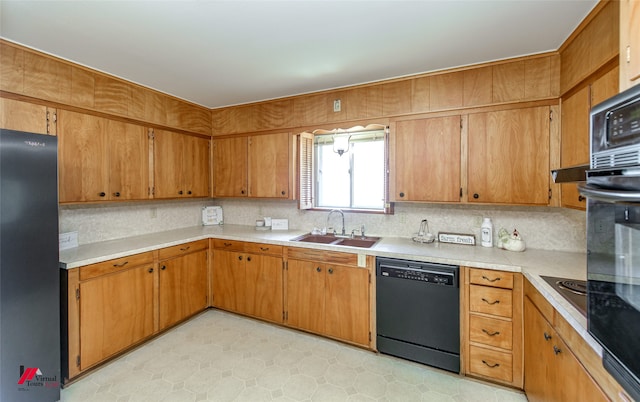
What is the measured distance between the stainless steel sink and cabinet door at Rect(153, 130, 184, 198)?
5.39 ft

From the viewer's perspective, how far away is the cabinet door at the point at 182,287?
2.79 meters

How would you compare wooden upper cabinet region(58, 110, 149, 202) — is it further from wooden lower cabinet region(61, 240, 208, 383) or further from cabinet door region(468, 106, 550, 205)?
cabinet door region(468, 106, 550, 205)

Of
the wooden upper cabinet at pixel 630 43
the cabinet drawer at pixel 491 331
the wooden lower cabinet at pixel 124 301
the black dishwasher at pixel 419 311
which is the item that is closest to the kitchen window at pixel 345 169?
the black dishwasher at pixel 419 311

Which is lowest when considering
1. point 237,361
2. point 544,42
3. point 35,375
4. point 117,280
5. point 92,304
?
point 237,361

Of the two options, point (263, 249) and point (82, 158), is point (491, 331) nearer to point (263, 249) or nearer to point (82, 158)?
point (263, 249)

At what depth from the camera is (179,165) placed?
335 centimetres

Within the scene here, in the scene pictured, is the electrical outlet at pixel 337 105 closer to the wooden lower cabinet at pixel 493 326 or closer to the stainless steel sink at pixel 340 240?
the stainless steel sink at pixel 340 240

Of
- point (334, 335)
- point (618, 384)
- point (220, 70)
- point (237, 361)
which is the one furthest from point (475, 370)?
point (220, 70)

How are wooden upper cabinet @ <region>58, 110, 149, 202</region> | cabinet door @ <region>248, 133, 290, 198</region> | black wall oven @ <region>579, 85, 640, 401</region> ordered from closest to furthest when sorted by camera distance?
black wall oven @ <region>579, 85, 640, 401</region> → wooden upper cabinet @ <region>58, 110, 149, 202</region> → cabinet door @ <region>248, 133, 290, 198</region>

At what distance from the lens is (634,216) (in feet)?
2.55

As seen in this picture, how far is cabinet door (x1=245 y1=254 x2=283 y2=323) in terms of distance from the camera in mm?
2926

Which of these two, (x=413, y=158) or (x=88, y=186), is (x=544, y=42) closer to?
(x=413, y=158)

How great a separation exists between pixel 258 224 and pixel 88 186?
180 cm

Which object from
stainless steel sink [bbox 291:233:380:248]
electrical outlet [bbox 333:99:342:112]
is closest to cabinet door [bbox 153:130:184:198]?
stainless steel sink [bbox 291:233:380:248]
